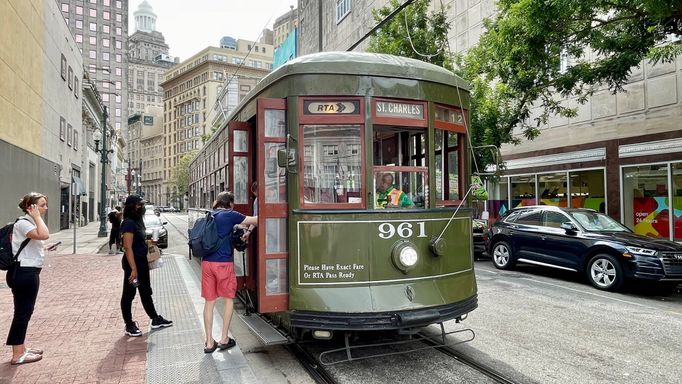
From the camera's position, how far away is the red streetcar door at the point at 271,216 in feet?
16.0

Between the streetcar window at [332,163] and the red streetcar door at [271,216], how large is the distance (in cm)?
28

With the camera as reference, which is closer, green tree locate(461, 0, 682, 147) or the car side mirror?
green tree locate(461, 0, 682, 147)

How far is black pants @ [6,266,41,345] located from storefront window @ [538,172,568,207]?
1736cm

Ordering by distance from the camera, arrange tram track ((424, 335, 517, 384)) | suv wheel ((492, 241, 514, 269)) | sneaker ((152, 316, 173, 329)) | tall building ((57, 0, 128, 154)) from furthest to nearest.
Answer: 1. tall building ((57, 0, 128, 154))
2. suv wheel ((492, 241, 514, 269))
3. sneaker ((152, 316, 173, 329))
4. tram track ((424, 335, 517, 384))

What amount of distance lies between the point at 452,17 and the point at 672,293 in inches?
663

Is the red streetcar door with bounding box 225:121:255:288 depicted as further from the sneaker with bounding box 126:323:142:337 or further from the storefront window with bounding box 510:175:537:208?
the storefront window with bounding box 510:175:537:208

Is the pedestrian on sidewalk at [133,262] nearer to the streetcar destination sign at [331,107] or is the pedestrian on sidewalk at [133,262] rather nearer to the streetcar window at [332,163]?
the streetcar window at [332,163]

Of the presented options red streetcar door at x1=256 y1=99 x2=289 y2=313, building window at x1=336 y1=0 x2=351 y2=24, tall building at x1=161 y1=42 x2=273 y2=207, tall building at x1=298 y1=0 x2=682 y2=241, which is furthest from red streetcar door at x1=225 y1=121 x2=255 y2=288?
tall building at x1=161 y1=42 x2=273 y2=207

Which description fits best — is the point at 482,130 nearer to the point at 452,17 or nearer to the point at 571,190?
the point at 571,190

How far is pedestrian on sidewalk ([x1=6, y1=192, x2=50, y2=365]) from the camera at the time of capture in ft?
15.6

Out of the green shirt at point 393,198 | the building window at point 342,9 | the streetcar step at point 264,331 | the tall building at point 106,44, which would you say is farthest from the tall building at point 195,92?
the green shirt at point 393,198

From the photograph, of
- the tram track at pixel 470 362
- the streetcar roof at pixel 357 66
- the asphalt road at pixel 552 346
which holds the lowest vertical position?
the asphalt road at pixel 552 346

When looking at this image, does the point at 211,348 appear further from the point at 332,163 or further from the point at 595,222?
the point at 595,222

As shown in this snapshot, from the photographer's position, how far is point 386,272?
189 inches
